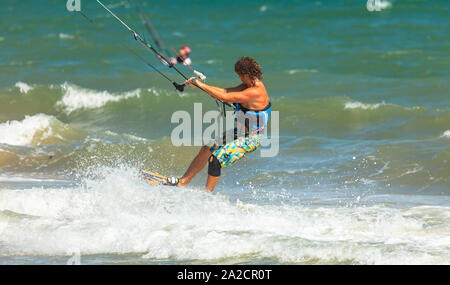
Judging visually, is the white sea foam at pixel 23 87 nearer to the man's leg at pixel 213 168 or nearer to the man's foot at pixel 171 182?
the man's foot at pixel 171 182

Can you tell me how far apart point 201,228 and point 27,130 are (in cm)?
771

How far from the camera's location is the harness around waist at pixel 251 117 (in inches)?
304

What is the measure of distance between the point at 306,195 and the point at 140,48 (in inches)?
582

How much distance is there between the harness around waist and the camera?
7.73 meters

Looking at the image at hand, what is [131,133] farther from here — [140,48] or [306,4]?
[306,4]

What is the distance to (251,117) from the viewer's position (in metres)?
7.77

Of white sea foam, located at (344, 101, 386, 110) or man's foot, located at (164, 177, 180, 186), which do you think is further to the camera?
white sea foam, located at (344, 101, 386, 110)

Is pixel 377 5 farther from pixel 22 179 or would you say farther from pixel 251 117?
pixel 251 117

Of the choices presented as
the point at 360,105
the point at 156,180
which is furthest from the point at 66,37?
the point at 156,180

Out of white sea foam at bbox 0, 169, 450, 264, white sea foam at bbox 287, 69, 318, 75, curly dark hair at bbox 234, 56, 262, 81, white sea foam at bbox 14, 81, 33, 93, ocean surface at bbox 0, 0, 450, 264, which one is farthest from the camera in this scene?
white sea foam at bbox 287, 69, 318, 75

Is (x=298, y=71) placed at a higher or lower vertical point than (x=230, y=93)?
higher

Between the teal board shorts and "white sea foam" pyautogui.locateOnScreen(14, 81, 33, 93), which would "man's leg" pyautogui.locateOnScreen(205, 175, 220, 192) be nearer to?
the teal board shorts

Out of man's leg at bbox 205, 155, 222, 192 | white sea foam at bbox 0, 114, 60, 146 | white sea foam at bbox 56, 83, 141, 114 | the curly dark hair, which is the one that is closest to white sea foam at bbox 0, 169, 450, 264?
man's leg at bbox 205, 155, 222, 192

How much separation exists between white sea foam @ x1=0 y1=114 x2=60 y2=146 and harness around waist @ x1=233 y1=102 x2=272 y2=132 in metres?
6.66
